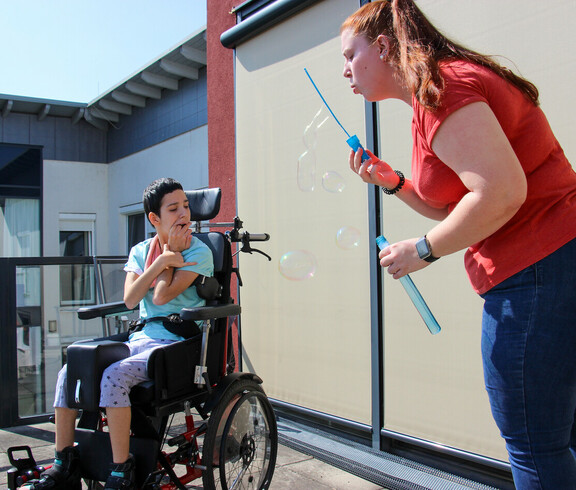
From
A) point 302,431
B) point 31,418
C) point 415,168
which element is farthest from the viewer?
point 31,418

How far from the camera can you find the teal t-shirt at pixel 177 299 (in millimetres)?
2324

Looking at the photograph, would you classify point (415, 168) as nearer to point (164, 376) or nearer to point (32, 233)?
point (164, 376)

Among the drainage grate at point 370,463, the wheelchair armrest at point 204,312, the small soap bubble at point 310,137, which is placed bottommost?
the drainage grate at point 370,463

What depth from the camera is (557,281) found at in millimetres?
1127

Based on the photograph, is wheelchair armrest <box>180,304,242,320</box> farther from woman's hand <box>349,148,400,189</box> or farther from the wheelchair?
woman's hand <box>349,148,400,189</box>

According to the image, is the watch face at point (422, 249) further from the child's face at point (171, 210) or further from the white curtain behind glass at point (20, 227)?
the white curtain behind glass at point (20, 227)

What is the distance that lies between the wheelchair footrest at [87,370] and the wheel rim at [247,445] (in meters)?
0.53

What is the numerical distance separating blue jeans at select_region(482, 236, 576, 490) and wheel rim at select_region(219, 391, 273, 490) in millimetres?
1283

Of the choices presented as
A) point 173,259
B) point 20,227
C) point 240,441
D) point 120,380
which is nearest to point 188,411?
point 240,441

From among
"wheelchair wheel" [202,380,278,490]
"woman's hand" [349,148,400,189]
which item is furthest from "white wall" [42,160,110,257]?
"woman's hand" [349,148,400,189]

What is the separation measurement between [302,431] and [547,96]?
2.38 m

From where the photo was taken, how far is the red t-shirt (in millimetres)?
1152

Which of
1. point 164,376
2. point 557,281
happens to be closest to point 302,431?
point 164,376

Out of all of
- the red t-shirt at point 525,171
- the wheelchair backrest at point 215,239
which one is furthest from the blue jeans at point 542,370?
the wheelchair backrest at point 215,239
